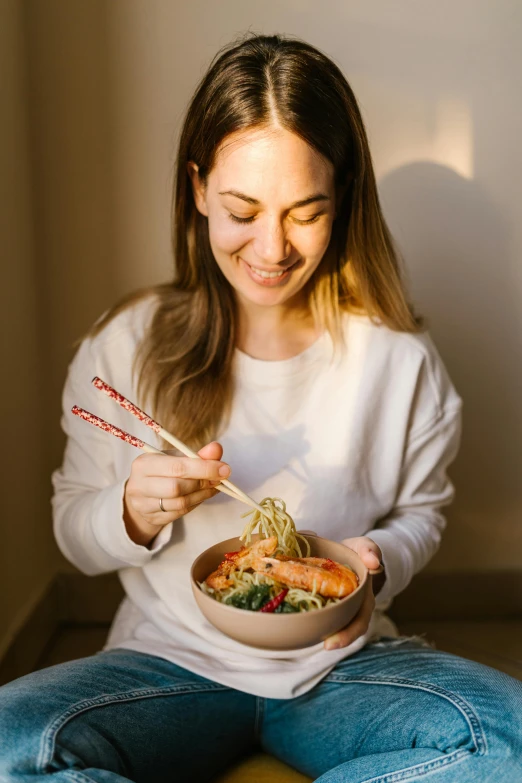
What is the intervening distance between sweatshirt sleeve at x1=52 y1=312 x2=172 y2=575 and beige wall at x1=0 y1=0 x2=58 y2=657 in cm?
28

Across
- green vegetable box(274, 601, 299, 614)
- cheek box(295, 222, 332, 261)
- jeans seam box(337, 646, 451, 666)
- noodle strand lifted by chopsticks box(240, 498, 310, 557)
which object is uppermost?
cheek box(295, 222, 332, 261)

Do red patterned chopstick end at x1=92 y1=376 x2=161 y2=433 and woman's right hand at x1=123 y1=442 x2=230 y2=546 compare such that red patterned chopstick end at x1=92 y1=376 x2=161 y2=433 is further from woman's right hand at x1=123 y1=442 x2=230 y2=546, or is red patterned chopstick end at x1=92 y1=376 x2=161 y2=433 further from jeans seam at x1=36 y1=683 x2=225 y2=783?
jeans seam at x1=36 y1=683 x2=225 y2=783

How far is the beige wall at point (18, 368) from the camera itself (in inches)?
74.5

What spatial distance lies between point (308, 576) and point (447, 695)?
0.37 m

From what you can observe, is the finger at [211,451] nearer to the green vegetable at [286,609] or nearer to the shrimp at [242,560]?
the shrimp at [242,560]

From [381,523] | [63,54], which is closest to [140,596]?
[381,523]

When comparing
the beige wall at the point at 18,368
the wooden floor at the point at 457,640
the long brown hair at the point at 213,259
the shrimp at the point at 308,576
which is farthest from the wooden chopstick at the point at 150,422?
the wooden floor at the point at 457,640

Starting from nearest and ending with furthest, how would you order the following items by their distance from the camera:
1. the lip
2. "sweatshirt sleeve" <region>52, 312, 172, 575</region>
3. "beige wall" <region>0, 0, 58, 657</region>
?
1. the lip
2. "sweatshirt sleeve" <region>52, 312, 172, 575</region>
3. "beige wall" <region>0, 0, 58, 657</region>

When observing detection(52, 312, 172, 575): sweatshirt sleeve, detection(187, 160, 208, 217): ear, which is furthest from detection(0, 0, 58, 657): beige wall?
detection(187, 160, 208, 217): ear

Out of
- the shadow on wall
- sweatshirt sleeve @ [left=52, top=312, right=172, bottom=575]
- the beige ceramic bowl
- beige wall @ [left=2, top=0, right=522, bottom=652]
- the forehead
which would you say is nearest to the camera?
the beige ceramic bowl

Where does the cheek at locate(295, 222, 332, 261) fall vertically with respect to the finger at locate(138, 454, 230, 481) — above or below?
above

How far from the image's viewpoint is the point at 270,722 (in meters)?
1.52

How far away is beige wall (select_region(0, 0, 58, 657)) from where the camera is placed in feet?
6.21

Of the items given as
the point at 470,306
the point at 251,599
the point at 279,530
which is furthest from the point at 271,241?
the point at 470,306
